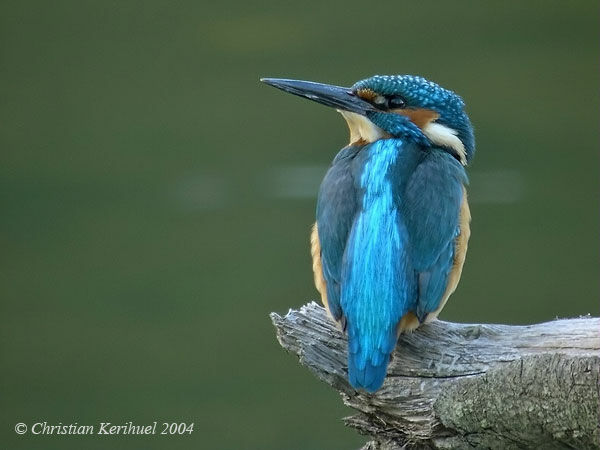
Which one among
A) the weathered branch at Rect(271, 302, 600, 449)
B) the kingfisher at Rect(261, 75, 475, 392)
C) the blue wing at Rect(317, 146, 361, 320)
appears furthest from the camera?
the blue wing at Rect(317, 146, 361, 320)

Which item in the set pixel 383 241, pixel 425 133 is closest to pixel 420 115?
pixel 425 133

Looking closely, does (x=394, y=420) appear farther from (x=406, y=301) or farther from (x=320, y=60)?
(x=320, y=60)

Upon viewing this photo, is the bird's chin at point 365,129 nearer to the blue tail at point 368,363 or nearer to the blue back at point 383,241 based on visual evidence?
the blue back at point 383,241

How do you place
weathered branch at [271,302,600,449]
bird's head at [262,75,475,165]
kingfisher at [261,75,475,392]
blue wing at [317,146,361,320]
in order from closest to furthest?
weathered branch at [271,302,600,449] → kingfisher at [261,75,475,392] → blue wing at [317,146,361,320] → bird's head at [262,75,475,165]

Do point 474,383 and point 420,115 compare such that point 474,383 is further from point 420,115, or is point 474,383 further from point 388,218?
point 420,115

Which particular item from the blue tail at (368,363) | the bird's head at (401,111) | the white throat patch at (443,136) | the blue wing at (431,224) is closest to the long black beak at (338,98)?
the bird's head at (401,111)

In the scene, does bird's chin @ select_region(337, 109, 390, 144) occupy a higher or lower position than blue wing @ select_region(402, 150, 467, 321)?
higher

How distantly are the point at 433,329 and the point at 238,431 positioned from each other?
2.50 meters

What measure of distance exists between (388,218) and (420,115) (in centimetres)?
46

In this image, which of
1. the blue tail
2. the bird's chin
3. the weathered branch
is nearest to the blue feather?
the blue tail

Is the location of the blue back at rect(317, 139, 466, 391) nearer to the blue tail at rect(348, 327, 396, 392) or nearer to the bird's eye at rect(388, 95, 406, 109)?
the blue tail at rect(348, 327, 396, 392)

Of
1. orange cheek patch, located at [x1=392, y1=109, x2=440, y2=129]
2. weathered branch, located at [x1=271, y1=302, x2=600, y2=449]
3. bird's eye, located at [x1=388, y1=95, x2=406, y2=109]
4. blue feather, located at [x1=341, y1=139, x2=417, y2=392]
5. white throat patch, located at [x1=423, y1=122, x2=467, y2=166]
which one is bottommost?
weathered branch, located at [x1=271, y1=302, x2=600, y2=449]

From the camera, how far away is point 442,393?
293 centimetres

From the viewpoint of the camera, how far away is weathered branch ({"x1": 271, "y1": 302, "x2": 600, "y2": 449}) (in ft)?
9.04
